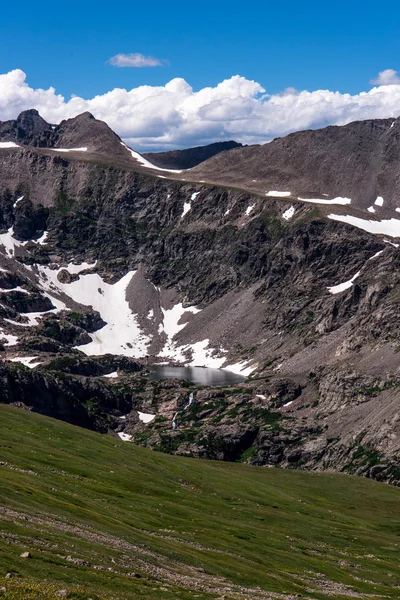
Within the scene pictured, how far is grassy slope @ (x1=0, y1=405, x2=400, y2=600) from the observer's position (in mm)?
53562

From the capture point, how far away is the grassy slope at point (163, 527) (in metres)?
53.6

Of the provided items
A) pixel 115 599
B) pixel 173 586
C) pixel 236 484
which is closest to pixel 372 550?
pixel 236 484

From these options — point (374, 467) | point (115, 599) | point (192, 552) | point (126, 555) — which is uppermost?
point (115, 599)

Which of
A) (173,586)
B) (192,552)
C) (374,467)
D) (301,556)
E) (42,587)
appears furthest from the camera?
(374,467)

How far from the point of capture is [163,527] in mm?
82875

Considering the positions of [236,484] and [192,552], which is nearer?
[192,552]

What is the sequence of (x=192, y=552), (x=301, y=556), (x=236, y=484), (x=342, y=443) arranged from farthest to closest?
(x=342, y=443)
(x=236, y=484)
(x=301, y=556)
(x=192, y=552)

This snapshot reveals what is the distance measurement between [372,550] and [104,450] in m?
41.8

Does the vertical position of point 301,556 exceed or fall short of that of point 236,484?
it exceeds it

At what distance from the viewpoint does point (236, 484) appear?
452 ft

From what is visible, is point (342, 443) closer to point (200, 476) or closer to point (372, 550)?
point (200, 476)

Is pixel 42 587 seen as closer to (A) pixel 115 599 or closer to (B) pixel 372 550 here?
(A) pixel 115 599

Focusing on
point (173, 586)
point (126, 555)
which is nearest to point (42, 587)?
point (173, 586)

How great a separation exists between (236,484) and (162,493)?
32.2 meters
